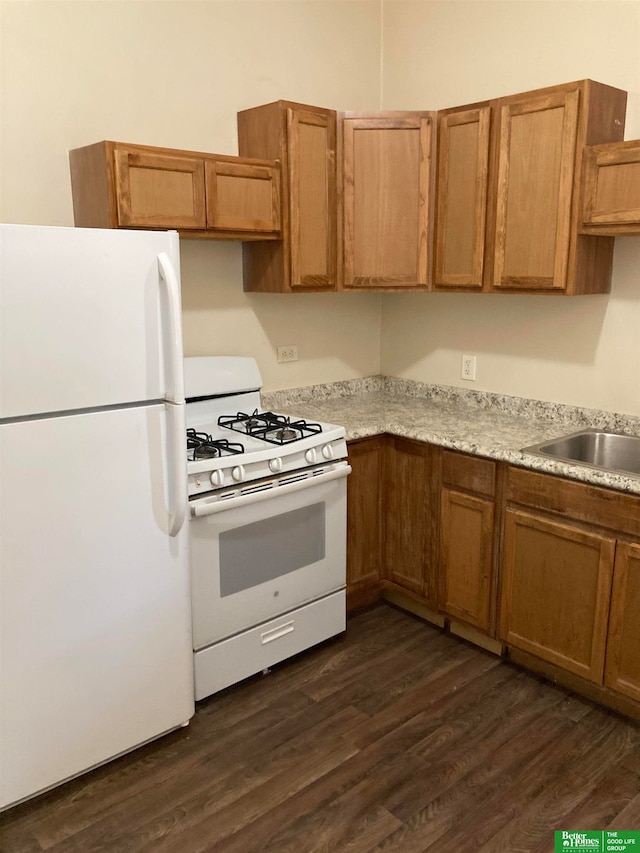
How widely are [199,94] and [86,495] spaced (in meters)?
1.80

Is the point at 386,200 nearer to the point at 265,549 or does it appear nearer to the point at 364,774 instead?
the point at 265,549

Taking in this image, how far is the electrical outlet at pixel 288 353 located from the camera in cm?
334

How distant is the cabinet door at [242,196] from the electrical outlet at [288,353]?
0.65 metres

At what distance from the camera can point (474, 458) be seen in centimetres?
270

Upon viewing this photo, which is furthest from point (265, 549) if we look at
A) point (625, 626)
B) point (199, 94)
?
point (199, 94)

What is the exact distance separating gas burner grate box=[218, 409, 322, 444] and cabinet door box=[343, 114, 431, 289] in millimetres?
718

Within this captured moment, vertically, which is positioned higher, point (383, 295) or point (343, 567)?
point (383, 295)

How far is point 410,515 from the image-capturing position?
3.04 metres

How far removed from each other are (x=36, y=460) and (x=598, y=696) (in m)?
2.08

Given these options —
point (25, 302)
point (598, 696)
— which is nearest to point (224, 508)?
point (25, 302)

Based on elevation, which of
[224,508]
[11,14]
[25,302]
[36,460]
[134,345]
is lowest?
[224,508]

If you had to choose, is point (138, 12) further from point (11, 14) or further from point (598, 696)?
point (598, 696)

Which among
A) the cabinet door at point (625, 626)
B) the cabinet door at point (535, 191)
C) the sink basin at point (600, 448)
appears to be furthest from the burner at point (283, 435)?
the cabinet door at point (625, 626)

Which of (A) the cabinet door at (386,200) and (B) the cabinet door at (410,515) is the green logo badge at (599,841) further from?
(A) the cabinet door at (386,200)
